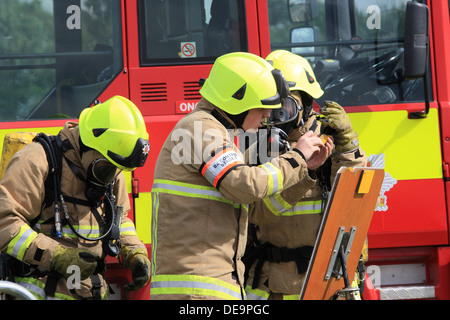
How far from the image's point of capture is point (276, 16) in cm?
439

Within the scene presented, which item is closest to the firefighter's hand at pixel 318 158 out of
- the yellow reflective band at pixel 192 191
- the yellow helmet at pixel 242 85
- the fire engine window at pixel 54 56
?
the yellow helmet at pixel 242 85

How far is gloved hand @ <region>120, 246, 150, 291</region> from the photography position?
3613 mm

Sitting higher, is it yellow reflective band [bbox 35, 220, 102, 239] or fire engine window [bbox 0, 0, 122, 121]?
fire engine window [bbox 0, 0, 122, 121]

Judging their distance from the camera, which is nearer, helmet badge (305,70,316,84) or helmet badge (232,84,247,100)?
helmet badge (232,84,247,100)

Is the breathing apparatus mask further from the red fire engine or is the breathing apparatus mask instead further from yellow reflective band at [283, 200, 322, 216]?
the red fire engine

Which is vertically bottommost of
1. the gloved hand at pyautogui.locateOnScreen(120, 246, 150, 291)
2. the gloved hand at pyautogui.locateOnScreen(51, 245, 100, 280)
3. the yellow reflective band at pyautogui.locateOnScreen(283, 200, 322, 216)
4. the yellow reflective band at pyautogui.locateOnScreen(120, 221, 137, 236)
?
the gloved hand at pyautogui.locateOnScreen(120, 246, 150, 291)

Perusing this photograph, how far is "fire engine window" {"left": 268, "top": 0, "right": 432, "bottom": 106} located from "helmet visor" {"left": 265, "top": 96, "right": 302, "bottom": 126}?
3.08 feet

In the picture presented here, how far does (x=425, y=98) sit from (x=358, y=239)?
1.45m

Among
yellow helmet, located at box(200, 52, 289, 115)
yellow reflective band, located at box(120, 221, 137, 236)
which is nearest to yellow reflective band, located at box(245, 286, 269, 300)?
yellow reflective band, located at box(120, 221, 137, 236)

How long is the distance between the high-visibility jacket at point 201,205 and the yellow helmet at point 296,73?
845mm

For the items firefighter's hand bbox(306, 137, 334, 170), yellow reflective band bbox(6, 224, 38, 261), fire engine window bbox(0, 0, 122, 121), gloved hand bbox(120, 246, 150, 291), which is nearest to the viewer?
yellow reflective band bbox(6, 224, 38, 261)

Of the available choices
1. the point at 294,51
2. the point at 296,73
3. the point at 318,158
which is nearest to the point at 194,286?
the point at 318,158

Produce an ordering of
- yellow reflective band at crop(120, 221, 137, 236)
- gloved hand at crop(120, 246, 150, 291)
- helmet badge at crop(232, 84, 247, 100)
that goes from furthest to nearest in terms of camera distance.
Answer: yellow reflective band at crop(120, 221, 137, 236)
gloved hand at crop(120, 246, 150, 291)
helmet badge at crop(232, 84, 247, 100)

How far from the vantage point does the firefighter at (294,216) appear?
11.5 feet
